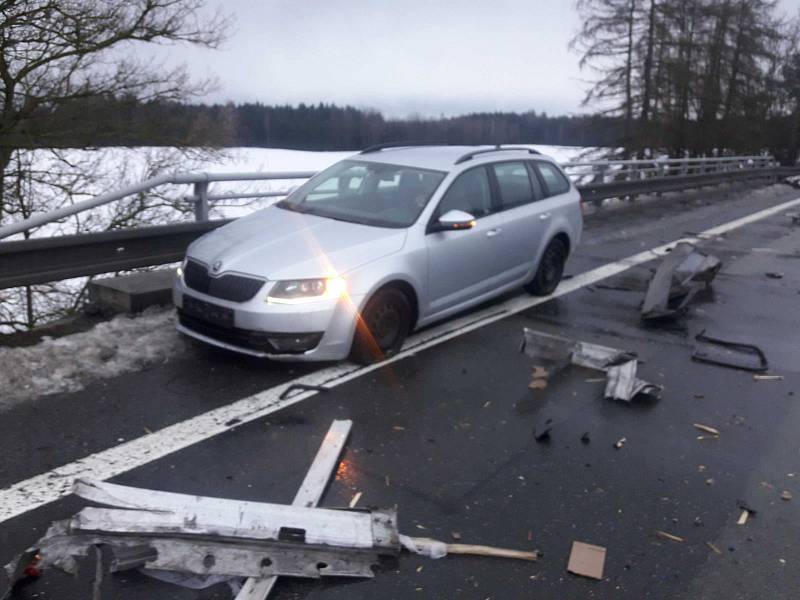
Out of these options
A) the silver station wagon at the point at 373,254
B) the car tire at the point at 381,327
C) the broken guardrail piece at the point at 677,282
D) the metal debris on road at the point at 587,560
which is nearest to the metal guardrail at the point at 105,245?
the silver station wagon at the point at 373,254

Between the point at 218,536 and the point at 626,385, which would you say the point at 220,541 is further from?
the point at 626,385

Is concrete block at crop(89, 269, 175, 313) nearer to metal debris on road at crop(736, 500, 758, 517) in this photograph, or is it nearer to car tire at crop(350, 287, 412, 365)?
car tire at crop(350, 287, 412, 365)

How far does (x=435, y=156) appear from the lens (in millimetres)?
7629

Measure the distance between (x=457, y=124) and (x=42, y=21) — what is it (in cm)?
926

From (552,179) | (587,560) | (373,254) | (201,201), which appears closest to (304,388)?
(373,254)

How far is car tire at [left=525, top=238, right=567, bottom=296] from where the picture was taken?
8703mm

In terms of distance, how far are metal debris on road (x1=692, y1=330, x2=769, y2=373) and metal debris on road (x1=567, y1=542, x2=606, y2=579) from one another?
366 cm

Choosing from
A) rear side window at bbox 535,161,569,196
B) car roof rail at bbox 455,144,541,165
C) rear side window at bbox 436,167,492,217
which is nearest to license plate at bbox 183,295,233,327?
rear side window at bbox 436,167,492,217

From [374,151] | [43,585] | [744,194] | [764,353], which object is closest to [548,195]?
[374,151]

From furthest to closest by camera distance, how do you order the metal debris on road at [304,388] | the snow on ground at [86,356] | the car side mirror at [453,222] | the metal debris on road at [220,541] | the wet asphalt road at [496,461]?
1. the car side mirror at [453,222]
2. the metal debris on road at [304,388]
3. the snow on ground at [86,356]
4. the wet asphalt road at [496,461]
5. the metal debris on road at [220,541]

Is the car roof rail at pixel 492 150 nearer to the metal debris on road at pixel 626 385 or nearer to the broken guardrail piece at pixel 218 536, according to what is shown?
the metal debris on road at pixel 626 385

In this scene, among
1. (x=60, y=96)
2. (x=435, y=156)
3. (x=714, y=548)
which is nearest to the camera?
(x=714, y=548)

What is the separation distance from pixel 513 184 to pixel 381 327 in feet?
8.86

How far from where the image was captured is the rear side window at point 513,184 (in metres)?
7.87
